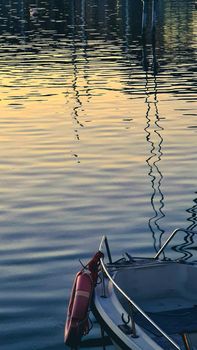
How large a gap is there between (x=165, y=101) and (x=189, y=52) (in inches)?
1402

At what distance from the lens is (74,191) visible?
108 ft

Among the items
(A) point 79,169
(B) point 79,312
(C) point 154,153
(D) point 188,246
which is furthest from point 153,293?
(C) point 154,153

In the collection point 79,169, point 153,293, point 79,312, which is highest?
point 79,312


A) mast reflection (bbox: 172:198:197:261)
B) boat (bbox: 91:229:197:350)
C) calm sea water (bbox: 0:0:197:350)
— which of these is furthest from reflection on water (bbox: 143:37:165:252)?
boat (bbox: 91:229:197:350)

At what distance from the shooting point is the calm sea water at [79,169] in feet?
76.5

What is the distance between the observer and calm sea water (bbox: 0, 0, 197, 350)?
23.3 m

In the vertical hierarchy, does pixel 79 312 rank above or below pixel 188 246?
above

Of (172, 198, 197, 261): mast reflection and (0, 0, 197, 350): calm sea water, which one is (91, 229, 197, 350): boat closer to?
(0, 0, 197, 350): calm sea water

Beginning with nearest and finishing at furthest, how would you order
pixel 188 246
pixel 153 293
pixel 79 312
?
1. pixel 79 312
2. pixel 153 293
3. pixel 188 246

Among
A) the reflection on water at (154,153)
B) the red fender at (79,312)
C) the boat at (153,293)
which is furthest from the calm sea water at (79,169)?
the boat at (153,293)

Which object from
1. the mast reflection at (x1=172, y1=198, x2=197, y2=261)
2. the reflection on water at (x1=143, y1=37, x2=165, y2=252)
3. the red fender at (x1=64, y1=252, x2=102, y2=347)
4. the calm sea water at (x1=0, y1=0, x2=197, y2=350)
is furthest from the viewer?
the reflection on water at (x1=143, y1=37, x2=165, y2=252)

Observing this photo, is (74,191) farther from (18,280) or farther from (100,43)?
(100,43)

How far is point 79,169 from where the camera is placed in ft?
121

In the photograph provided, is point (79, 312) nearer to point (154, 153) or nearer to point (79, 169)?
point (79, 169)
